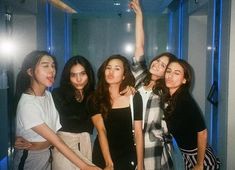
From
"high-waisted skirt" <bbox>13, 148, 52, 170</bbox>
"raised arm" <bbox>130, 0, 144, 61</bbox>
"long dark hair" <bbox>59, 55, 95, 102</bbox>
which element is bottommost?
"high-waisted skirt" <bbox>13, 148, 52, 170</bbox>

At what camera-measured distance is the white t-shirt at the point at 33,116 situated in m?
1.89

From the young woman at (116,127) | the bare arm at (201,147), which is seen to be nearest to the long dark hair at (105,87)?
the young woman at (116,127)

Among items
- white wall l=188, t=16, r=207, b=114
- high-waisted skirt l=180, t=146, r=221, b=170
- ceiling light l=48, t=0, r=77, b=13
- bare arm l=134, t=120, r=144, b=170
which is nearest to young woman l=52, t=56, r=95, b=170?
bare arm l=134, t=120, r=144, b=170

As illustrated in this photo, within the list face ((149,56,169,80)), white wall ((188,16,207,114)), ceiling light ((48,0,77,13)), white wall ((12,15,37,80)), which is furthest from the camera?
white wall ((188,16,207,114))

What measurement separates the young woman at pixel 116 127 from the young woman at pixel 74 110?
102 mm

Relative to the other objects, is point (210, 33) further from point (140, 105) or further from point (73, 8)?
point (73, 8)

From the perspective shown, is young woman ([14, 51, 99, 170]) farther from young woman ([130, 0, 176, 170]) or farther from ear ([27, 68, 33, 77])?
young woman ([130, 0, 176, 170])

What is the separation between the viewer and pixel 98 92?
224cm

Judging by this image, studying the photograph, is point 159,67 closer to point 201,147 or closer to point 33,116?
point 201,147

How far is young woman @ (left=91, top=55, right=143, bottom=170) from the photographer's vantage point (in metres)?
2.16

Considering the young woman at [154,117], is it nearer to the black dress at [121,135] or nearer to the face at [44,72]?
the black dress at [121,135]

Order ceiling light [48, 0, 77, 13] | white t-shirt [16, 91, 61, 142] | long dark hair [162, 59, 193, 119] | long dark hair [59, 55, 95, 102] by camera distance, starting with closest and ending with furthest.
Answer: white t-shirt [16, 91, 61, 142] < long dark hair [59, 55, 95, 102] < long dark hair [162, 59, 193, 119] < ceiling light [48, 0, 77, 13]

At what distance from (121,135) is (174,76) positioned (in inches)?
27.5

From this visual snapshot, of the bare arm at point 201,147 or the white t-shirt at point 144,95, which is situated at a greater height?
the white t-shirt at point 144,95
